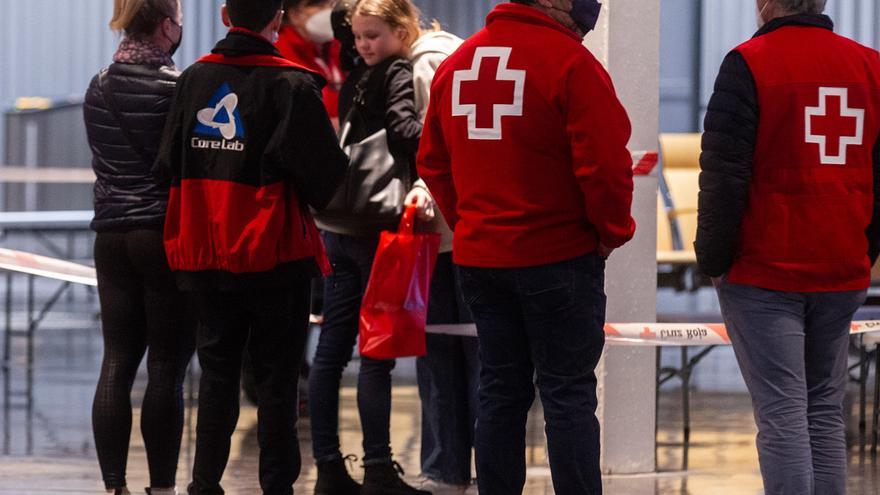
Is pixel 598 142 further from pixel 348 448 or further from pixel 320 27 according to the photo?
pixel 348 448

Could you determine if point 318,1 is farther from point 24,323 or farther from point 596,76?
point 24,323

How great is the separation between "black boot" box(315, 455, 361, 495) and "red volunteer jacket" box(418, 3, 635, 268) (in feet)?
4.03

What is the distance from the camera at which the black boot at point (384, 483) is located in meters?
3.94

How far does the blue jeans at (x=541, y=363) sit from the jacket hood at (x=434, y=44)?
105 cm

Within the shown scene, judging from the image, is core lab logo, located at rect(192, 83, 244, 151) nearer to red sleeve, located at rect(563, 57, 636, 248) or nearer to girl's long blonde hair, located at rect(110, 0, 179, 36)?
girl's long blonde hair, located at rect(110, 0, 179, 36)

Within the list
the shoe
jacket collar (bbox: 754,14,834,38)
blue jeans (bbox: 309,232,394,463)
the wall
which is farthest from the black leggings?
the wall

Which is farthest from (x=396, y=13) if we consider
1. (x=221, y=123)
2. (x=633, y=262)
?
(x=633, y=262)

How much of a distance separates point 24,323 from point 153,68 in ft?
22.8

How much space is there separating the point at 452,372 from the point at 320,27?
4.10 ft

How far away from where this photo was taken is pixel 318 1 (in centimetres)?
434

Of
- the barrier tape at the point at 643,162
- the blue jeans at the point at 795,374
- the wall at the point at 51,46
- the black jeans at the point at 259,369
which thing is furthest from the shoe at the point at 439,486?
the wall at the point at 51,46

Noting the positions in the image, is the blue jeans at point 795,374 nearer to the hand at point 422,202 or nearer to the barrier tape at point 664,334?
the hand at point 422,202

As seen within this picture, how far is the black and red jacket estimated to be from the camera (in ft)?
10.7

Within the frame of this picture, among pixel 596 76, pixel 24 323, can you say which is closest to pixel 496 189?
pixel 596 76
